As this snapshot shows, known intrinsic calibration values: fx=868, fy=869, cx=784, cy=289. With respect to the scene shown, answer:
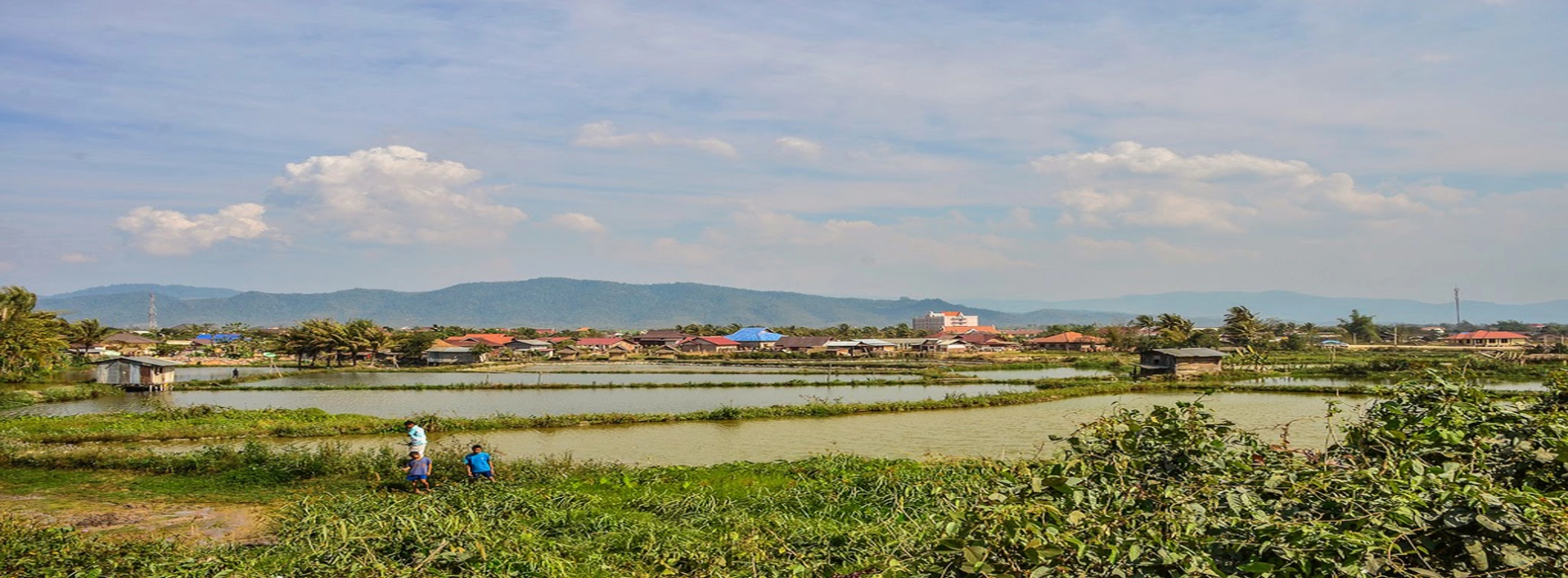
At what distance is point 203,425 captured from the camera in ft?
78.7

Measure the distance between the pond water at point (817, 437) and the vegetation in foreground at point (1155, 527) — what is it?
7970 mm

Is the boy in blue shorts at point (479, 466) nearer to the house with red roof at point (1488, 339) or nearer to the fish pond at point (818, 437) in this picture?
the fish pond at point (818, 437)

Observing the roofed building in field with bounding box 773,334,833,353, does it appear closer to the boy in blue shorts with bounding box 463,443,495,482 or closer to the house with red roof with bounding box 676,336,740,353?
the house with red roof with bounding box 676,336,740,353

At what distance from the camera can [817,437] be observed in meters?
22.3

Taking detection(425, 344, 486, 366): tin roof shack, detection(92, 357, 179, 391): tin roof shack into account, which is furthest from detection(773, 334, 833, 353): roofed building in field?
detection(92, 357, 179, 391): tin roof shack

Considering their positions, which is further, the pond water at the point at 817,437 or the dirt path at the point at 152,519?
the pond water at the point at 817,437

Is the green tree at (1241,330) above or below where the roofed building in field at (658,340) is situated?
above

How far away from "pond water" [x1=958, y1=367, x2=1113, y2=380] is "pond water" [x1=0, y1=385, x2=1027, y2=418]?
259 inches

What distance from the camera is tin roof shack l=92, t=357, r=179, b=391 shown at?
37406 millimetres

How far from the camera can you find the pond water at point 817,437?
19250mm

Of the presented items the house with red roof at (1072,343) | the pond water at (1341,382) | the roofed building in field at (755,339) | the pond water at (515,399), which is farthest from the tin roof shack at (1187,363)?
the roofed building in field at (755,339)

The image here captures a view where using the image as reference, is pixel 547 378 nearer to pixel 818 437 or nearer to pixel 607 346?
pixel 818 437

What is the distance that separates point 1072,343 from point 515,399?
5656 centimetres

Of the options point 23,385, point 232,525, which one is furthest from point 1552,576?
point 23,385
